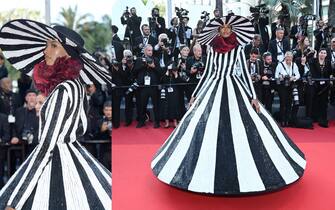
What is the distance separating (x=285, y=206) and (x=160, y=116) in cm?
257

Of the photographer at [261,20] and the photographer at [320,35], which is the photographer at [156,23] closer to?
the photographer at [261,20]

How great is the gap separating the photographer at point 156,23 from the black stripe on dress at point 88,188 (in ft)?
13.7

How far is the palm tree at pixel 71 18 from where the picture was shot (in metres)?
1.95

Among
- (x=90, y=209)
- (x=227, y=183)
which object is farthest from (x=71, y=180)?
(x=227, y=183)

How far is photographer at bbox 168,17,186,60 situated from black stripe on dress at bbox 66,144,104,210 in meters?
3.86

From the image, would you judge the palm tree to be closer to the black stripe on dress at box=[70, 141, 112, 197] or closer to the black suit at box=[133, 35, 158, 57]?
the black stripe on dress at box=[70, 141, 112, 197]

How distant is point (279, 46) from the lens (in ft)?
18.2

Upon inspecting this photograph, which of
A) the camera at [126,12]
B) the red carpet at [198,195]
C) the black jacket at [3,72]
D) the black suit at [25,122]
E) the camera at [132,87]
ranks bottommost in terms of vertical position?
the red carpet at [198,195]

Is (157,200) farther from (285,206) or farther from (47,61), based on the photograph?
(47,61)

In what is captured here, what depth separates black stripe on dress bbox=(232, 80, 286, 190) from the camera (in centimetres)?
266

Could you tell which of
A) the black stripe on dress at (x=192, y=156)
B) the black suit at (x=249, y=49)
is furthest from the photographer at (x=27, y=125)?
the black suit at (x=249, y=49)

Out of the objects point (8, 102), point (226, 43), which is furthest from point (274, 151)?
point (8, 102)

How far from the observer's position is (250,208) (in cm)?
270

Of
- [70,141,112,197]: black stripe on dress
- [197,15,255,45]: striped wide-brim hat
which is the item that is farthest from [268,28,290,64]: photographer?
[70,141,112,197]: black stripe on dress
